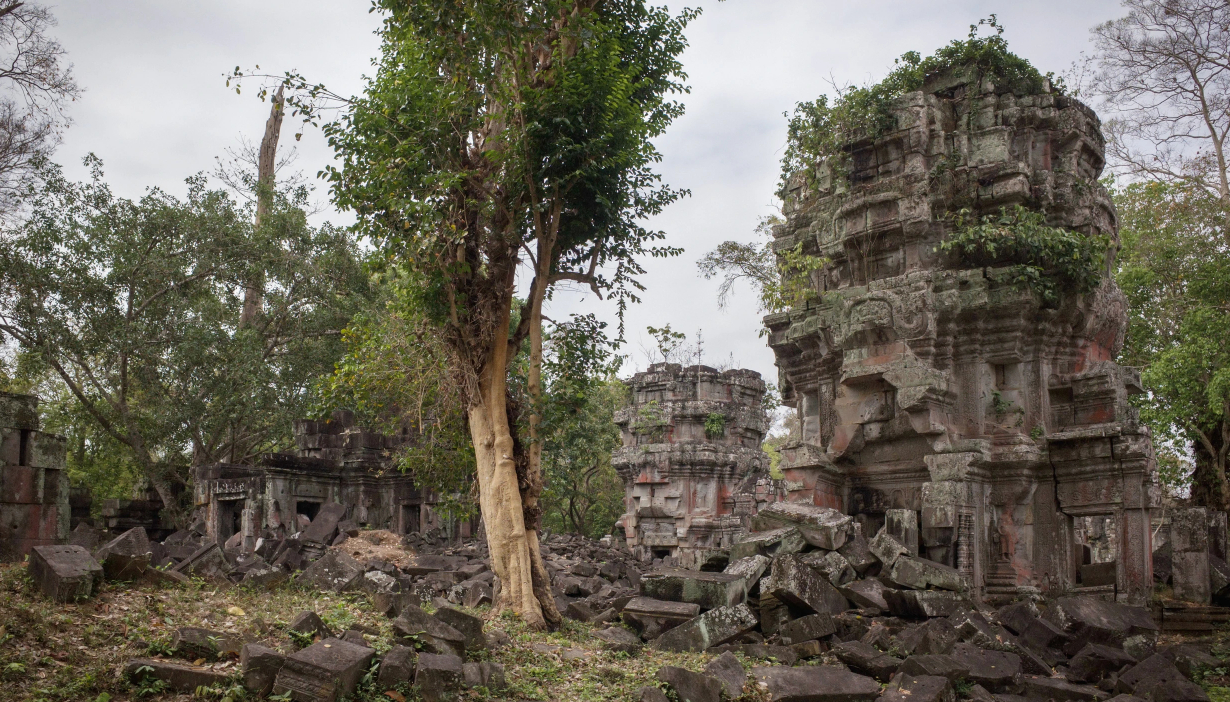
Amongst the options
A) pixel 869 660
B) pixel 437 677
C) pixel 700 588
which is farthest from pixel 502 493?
pixel 869 660

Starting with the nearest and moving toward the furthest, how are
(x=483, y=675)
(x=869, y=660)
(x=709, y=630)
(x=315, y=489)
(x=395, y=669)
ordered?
(x=395, y=669), (x=483, y=675), (x=869, y=660), (x=709, y=630), (x=315, y=489)

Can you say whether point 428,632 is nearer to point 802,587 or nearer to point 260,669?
point 260,669

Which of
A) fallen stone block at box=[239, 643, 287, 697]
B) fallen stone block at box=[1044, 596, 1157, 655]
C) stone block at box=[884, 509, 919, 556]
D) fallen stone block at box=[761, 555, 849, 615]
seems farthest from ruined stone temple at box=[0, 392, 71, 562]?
fallen stone block at box=[1044, 596, 1157, 655]

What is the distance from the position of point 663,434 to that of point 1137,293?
10.2m

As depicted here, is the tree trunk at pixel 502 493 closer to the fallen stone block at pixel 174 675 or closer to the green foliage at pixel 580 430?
the green foliage at pixel 580 430

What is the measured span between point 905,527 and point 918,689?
3907 mm

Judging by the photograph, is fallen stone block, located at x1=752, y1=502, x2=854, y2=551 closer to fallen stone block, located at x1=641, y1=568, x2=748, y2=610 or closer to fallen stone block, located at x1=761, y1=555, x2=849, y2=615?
fallen stone block, located at x1=761, y1=555, x2=849, y2=615

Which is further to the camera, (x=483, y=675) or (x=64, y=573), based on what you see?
(x=64, y=573)

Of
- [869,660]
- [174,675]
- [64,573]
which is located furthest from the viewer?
[869,660]

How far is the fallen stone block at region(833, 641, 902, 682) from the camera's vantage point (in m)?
6.36

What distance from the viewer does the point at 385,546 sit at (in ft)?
55.0

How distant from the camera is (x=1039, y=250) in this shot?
390 inches

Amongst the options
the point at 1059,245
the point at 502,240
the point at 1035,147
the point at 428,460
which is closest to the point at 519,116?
the point at 502,240

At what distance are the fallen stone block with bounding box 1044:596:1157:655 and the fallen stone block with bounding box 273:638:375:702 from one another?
19.3 feet
